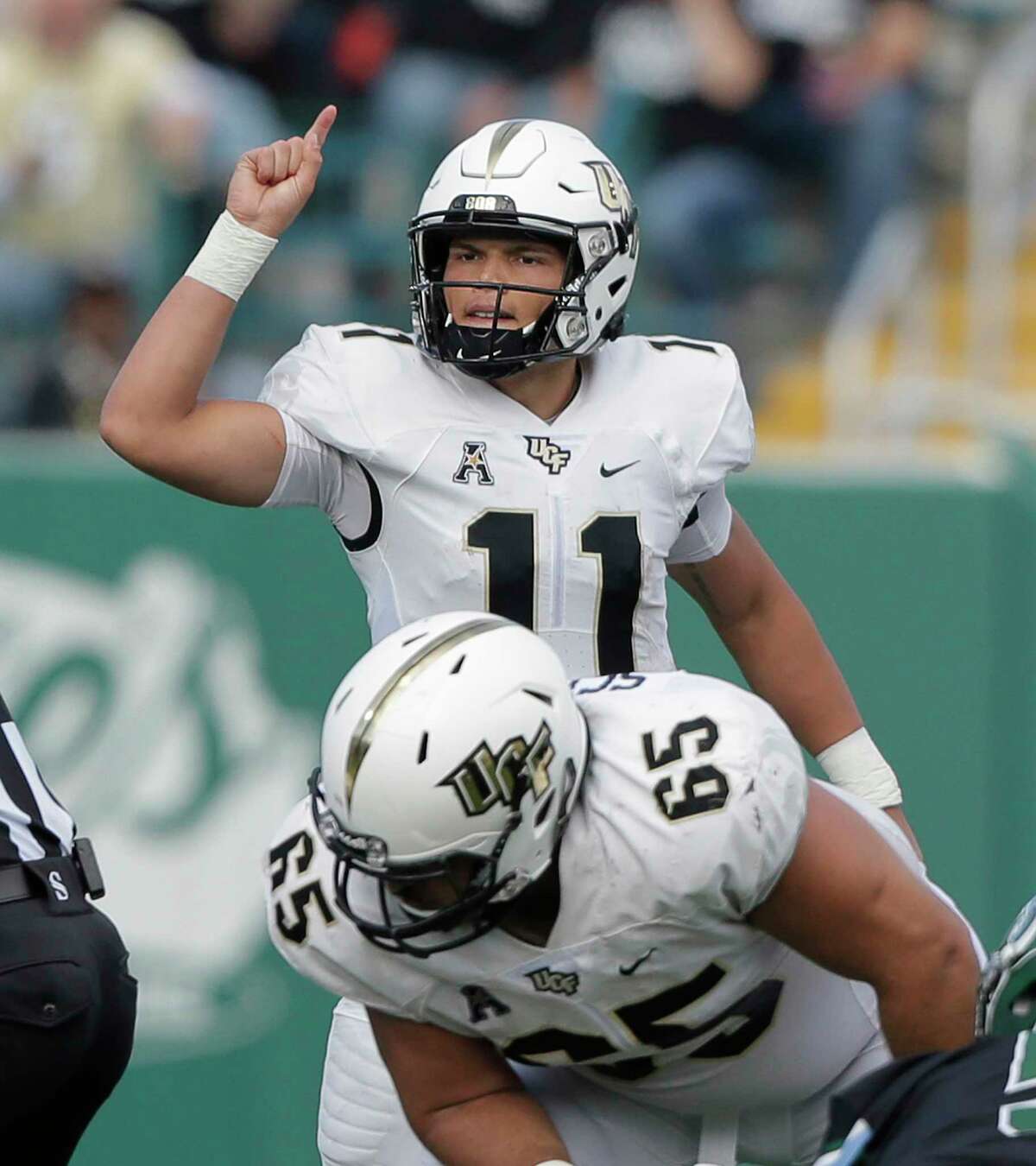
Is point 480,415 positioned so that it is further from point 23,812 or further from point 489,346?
point 23,812

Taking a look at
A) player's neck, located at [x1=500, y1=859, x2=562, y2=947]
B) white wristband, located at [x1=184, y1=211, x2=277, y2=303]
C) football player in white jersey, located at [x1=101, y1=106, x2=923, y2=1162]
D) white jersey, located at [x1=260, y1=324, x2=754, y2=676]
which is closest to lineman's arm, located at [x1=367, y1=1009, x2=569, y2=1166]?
player's neck, located at [x1=500, y1=859, x2=562, y2=947]

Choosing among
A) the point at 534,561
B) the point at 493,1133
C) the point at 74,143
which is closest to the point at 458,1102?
the point at 493,1133

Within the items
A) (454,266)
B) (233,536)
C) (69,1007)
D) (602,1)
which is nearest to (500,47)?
(602,1)

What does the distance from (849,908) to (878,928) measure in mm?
47

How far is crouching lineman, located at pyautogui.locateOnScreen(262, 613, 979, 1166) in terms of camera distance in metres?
2.36

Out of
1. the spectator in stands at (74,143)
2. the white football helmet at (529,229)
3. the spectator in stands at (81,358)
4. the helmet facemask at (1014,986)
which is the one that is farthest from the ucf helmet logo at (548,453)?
the spectator in stands at (74,143)

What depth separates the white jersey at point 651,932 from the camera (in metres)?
2.43

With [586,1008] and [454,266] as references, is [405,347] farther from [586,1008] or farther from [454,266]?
[586,1008]

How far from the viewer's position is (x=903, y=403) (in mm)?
5602

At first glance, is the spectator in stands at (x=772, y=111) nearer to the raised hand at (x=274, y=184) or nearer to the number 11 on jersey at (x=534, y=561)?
the raised hand at (x=274, y=184)

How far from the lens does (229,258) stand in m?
2.96

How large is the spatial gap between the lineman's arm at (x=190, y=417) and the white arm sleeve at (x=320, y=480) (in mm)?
17

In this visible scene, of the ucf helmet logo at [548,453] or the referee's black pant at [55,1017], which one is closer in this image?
the referee's black pant at [55,1017]

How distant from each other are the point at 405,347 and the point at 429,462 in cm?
21
